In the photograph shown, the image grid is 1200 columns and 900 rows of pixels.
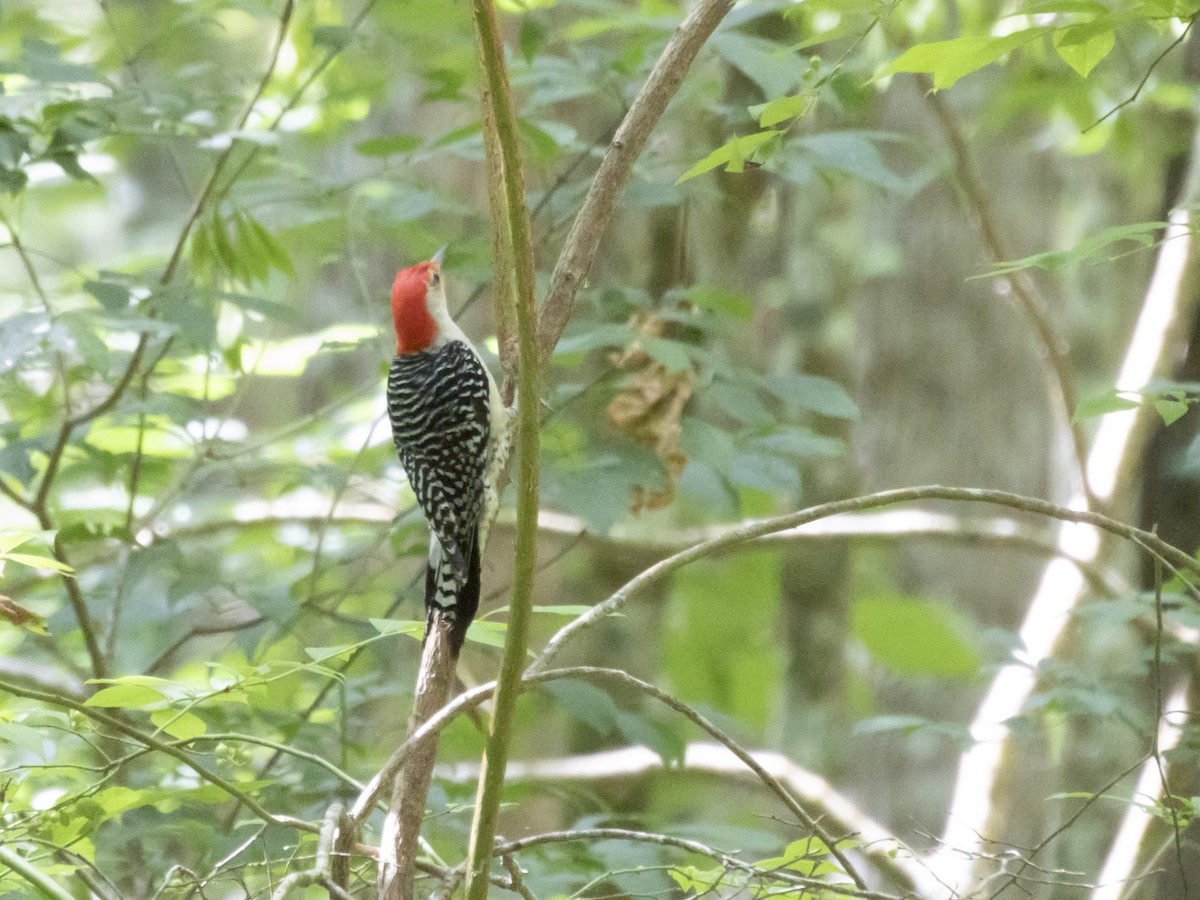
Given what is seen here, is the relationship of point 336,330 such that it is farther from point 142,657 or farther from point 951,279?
point 951,279

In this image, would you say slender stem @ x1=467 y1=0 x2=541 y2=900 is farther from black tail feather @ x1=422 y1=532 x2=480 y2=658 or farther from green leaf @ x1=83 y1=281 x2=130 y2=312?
green leaf @ x1=83 y1=281 x2=130 y2=312

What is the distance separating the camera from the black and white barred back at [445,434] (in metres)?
2.73

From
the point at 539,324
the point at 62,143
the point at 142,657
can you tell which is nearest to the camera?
the point at 539,324

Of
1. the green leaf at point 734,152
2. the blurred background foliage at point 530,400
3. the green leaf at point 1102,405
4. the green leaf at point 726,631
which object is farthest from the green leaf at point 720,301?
the green leaf at point 726,631

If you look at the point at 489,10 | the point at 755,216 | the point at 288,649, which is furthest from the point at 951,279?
the point at 489,10

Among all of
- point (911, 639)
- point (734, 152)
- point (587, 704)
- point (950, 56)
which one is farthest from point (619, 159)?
point (911, 639)

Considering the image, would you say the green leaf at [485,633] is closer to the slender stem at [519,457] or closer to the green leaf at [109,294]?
the slender stem at [519,457]

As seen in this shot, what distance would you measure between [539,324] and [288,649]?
245 cm

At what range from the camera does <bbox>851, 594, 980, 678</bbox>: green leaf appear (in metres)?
5.75

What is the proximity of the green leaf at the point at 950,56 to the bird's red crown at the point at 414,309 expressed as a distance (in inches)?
78.8

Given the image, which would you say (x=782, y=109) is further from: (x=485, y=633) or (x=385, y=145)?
(x=385, y=145)

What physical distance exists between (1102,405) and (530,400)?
90cm

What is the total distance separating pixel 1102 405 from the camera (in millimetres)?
1677

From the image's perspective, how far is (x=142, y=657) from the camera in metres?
5.10
